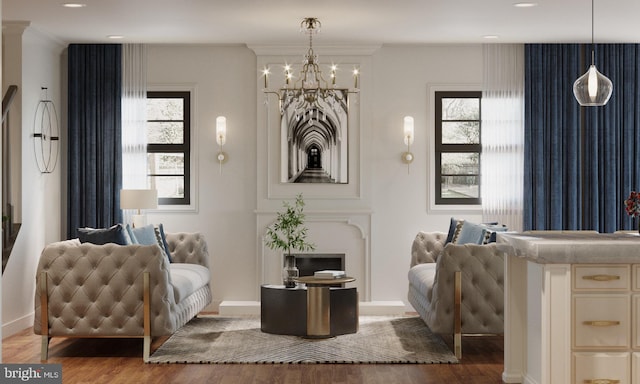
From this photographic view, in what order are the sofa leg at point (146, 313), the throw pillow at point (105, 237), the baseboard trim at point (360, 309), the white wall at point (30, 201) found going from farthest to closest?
the baseboard trim at point (360, 309) < the white wall at point (30, 201) < the throw pillow at point (105, 237) < the sofa leg at point (146, 313)

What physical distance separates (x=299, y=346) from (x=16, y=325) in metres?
2.58

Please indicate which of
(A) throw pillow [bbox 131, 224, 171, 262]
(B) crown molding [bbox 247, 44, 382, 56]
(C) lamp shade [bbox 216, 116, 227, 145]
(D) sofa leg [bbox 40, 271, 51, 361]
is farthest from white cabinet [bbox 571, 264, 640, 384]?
(C) lamp shade [bbox 216, 116, 227, 145]

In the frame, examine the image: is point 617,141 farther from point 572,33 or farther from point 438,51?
point 438,51

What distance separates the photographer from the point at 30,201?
7684 millimetres

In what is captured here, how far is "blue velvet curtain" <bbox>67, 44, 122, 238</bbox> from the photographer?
850cm

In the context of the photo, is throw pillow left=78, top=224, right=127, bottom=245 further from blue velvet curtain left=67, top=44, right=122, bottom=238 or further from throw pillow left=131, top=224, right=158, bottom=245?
blue velvet curtain left=67, top=44, right=122, bottom=238

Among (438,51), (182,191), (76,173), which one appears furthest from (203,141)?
(438,51)

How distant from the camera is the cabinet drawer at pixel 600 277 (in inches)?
175

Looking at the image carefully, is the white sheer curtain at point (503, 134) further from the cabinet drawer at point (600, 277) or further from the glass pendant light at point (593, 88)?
the cabinet drawer at point (600, 277)

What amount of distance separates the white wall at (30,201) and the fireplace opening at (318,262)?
2.45 meters

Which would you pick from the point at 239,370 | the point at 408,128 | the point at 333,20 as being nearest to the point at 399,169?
the point at 408,128

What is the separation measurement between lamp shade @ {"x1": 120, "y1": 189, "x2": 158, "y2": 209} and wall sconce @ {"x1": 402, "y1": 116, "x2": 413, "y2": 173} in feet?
8.33

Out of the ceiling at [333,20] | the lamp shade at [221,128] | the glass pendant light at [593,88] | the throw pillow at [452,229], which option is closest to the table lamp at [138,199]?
the lamp shade at [221,128]

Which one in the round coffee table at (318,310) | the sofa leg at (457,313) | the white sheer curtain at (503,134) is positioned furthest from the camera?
the white sheer curtain at (503,134)
